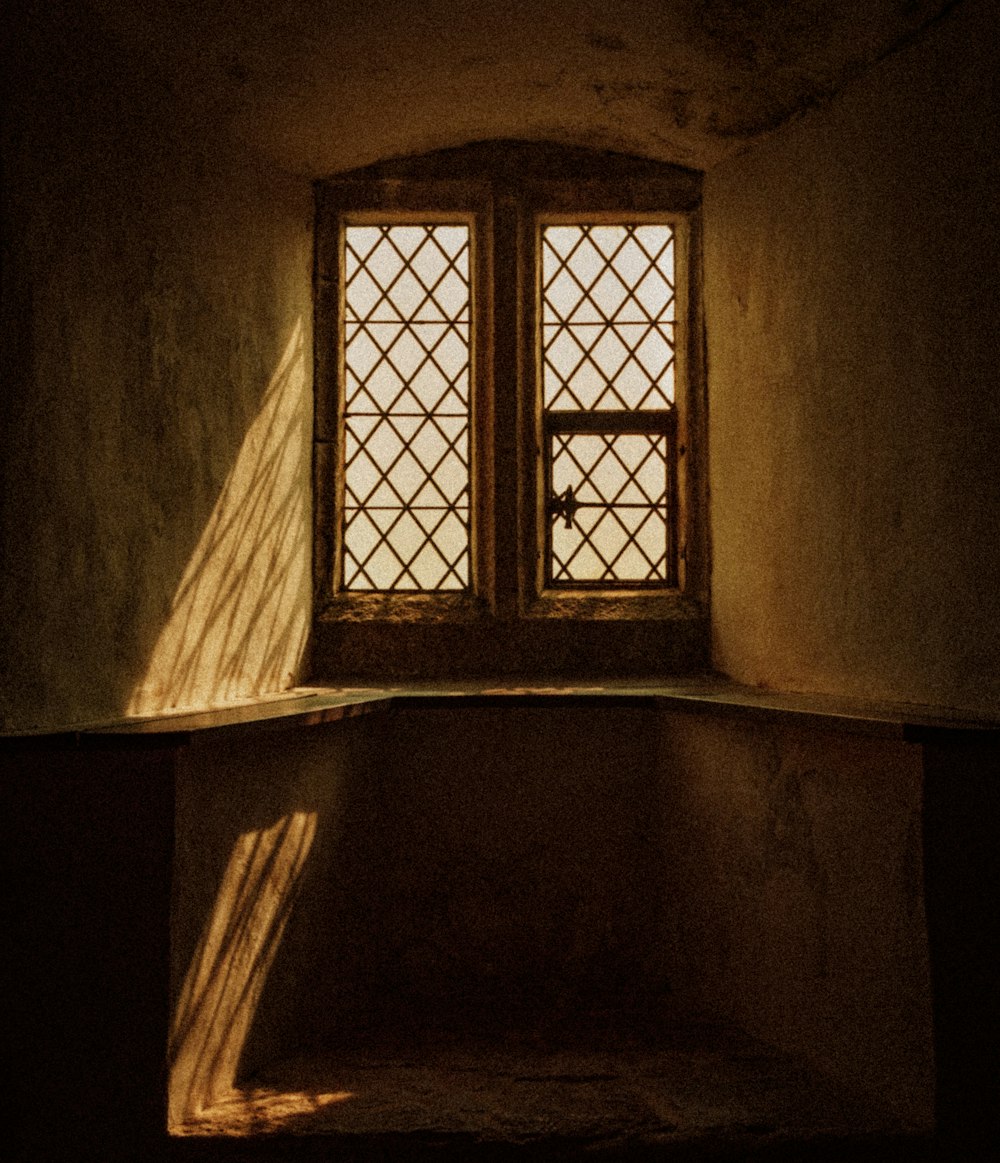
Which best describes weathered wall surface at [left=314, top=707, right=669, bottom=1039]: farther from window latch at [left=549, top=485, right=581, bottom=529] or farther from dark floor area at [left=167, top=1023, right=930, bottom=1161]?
window latch at [left=549, top=485, right=581, bottom=529]

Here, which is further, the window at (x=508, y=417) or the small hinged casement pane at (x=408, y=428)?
the small hinged casement pane at (x=408, y=428)

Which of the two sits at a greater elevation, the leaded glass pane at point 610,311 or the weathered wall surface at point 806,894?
the leaded glass pane at point 610,311

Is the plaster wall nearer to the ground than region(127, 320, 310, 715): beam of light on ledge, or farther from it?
nearer to the ground

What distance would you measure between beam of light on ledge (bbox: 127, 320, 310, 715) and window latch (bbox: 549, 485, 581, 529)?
94 centimetres

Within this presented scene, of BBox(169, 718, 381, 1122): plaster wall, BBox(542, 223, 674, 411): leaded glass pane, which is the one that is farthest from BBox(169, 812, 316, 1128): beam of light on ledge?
BBox(542, 223, 674, 411): leaded glass pane

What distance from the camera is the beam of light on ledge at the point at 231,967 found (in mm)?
2566

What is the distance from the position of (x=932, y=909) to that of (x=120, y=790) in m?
1.83

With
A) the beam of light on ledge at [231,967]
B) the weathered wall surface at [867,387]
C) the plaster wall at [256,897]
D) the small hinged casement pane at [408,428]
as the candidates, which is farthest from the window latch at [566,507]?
the beam of light on ledge at [231,967]

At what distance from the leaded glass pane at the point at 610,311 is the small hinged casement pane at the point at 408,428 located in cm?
35

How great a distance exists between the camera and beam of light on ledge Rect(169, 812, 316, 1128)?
2566 mm

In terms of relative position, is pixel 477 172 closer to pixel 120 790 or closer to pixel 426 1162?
pixel 120 790

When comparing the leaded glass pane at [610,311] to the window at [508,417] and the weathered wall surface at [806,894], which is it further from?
the weathered wall surface at [806,894]

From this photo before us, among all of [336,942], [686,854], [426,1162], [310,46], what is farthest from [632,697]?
[310,46]

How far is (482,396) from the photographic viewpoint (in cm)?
430
